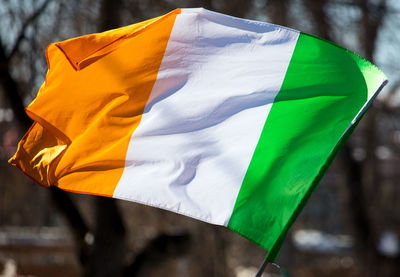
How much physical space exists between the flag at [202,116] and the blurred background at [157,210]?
6.62 ft

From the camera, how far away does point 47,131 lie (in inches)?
156

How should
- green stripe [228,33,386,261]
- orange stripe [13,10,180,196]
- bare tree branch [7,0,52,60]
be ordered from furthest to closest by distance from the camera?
bare tree branch [7,0,52,60] → orange stripe [13,10,180,196] → green stripe [228,33,386,261]

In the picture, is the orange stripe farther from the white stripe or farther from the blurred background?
the blurred background

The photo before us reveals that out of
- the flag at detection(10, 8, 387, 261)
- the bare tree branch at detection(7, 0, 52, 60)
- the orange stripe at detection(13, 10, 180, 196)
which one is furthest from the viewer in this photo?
the bare tree branch at detection(7, 0, 52, 60)

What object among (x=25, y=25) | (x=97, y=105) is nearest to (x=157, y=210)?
(x=25, y=25)

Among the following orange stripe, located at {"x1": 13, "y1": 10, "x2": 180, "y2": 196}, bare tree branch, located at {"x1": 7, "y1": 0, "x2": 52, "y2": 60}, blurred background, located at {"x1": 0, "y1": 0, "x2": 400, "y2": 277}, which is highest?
orange stripe, located at {"x1": 13, "y1": 10, "x2": 180, "y2": 196}

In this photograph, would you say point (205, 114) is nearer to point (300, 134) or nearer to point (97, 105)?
point (300, 134)

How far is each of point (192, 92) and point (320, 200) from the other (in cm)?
1467

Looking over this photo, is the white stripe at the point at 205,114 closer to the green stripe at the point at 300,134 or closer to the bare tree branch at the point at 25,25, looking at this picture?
the green stripe at the point at 300,134

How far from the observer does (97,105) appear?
3957 millimetres

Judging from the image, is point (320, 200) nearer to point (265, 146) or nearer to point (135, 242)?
point (135, 242)

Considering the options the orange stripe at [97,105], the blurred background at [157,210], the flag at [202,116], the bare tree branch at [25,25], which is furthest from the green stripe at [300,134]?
the bare tree branch at [25,25]

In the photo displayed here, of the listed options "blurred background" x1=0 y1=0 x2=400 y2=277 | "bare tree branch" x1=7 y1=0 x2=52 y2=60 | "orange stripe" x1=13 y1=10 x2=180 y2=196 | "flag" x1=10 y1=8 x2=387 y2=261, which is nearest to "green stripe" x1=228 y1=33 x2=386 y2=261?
"flag" x1=10 y1=8 x2=387 y2=261

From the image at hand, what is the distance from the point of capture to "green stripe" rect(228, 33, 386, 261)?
3326mm
